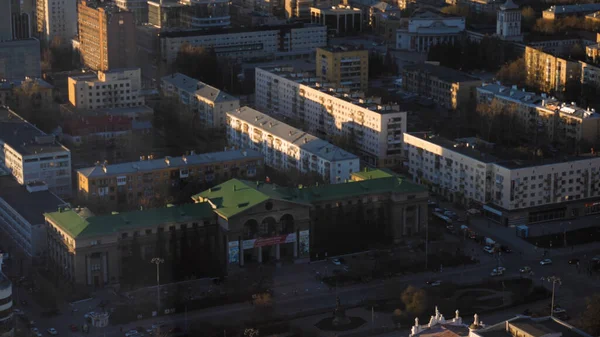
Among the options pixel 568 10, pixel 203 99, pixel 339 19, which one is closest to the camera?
pixel 203 99

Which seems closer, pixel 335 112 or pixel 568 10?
pixel 335 112

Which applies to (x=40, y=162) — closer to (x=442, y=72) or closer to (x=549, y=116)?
(x=549, y=116)

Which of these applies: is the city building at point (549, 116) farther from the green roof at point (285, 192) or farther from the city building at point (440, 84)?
the green roof at point (285, 192)

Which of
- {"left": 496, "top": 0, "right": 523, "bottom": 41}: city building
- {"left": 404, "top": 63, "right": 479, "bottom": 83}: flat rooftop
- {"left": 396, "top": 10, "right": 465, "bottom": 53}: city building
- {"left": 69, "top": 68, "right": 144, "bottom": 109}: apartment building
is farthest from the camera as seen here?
{"left": 396, "top": 10, "right": 465, "bottom": 53}: city building

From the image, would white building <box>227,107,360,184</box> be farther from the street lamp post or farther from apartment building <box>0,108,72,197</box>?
the street lamp post

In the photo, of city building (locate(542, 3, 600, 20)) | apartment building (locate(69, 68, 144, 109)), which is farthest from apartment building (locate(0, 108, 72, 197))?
city building (locate(542, 3, 600, 20))

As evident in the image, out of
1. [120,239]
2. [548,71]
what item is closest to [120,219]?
[120,239]

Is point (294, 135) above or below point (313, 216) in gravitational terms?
above
